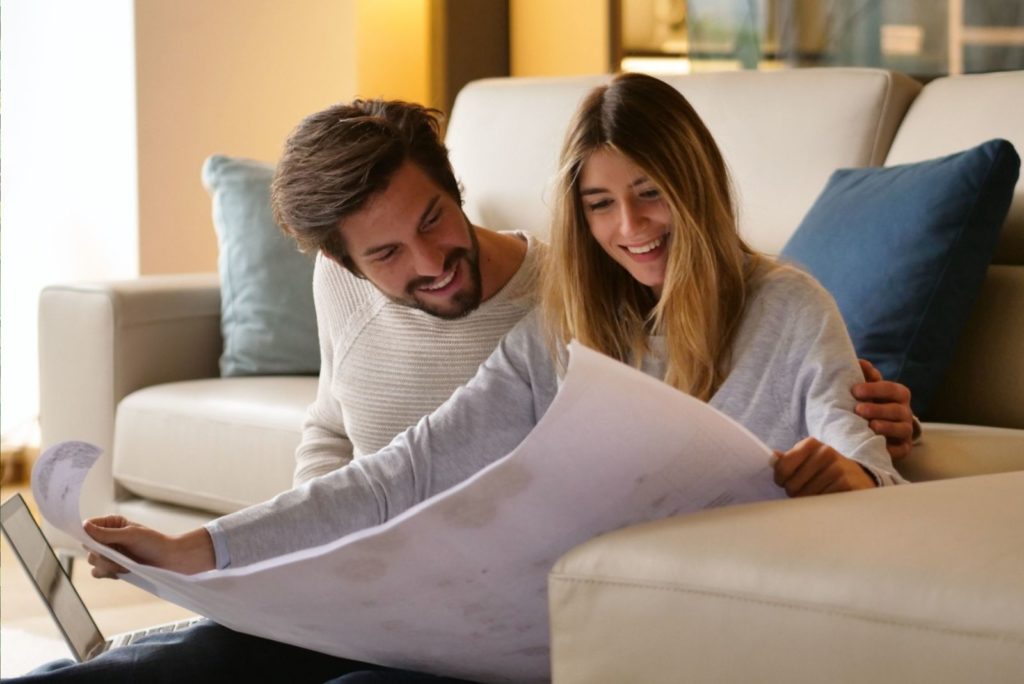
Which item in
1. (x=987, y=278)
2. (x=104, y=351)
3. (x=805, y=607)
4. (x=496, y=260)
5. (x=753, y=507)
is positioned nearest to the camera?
(x=805, y=607)

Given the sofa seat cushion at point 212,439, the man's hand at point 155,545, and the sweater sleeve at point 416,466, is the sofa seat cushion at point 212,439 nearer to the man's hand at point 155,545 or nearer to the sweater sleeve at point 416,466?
the sweater sleeve at point 416,466

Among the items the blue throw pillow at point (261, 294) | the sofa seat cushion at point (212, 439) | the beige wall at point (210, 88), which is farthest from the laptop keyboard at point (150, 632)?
the beige wall at point (210, 88)

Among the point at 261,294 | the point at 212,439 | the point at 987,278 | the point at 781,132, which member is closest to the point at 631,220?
the point at 987,278

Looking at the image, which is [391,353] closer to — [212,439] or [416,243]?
[416,243]

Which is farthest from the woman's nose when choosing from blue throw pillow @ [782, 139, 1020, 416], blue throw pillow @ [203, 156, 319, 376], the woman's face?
blue throw pillow @ [203, 156, 319, 376]

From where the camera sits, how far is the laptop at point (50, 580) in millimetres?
1053

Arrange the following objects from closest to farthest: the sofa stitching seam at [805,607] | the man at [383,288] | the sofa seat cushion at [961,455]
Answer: the sofa stitching seam at [805,607]
the man at [383,288]
the sofa seat cushion at [961,455]

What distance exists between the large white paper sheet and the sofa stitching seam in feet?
0.15

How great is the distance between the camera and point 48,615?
264cm

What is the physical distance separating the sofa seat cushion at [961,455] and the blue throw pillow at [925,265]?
0.21 metres

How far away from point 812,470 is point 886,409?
0.25 metres

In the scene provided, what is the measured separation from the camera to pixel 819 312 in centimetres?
127

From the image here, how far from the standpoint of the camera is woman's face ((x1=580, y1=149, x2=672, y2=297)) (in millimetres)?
1363

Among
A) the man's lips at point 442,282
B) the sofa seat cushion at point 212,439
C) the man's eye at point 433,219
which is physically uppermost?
the man's eye at point 433,219
